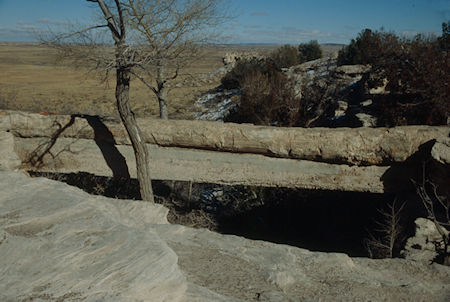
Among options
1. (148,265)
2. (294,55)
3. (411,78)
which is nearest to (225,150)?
(148,265)

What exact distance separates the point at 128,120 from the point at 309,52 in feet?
59.5

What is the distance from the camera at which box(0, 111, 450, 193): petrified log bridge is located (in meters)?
6.90

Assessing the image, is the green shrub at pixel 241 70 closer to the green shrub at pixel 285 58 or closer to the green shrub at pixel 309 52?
the green shrub at pixel 285 58

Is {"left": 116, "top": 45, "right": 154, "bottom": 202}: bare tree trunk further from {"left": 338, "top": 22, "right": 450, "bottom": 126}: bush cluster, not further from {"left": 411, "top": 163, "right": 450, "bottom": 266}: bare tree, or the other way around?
{"left": 338, "top": 22, "right": 450, "bottom": 126}: bush cluster

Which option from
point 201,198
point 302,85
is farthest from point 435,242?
point 302,85

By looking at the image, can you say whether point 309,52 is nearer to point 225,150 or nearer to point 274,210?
point 274,210

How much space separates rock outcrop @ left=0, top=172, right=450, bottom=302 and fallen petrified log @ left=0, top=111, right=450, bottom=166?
2.97 meters

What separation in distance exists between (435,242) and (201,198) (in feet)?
18.1

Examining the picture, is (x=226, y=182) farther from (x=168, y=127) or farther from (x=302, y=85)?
(x=302, y=85)

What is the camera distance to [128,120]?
6758 millimetres

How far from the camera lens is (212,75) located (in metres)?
21.5

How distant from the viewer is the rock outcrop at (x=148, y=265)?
2545mm

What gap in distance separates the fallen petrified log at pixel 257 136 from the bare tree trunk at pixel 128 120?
0.76m

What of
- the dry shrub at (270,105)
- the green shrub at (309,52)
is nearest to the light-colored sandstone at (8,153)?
the dry shrub at (270,105)
